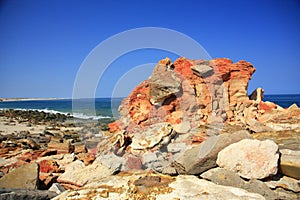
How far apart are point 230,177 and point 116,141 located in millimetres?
5793

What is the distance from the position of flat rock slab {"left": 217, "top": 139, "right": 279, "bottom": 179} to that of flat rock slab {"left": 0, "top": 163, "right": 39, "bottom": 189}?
5.41 meters

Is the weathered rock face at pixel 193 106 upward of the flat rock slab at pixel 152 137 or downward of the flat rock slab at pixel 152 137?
upward

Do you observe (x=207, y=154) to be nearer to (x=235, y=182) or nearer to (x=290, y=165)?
(x=235, y=182)

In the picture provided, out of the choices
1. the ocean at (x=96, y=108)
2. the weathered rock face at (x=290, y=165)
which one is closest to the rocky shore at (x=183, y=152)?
the weathered rock face at (x=290, y=165)

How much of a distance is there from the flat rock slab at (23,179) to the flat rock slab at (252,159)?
541cm

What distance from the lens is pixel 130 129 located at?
512 inches

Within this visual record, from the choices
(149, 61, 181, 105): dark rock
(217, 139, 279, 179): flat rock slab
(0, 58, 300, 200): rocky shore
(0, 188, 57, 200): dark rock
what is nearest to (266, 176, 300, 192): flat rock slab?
(0, 58, 300, 200): rocky shore

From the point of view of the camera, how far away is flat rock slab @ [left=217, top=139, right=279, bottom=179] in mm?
5355

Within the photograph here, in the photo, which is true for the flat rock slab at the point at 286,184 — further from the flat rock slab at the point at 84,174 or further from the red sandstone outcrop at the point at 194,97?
the red sandstone outcrop at the point at 194,97

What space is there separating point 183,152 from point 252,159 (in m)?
2.91

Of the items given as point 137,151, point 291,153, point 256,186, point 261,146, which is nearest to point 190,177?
point 256,186

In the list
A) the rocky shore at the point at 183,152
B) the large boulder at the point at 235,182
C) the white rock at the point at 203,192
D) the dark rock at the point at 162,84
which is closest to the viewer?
the white rock at the point at 203,192

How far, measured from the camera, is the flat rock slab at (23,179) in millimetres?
5734

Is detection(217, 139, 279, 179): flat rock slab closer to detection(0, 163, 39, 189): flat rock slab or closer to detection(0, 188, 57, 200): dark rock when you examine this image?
detection(0, 188, 57, 200): dark rock
